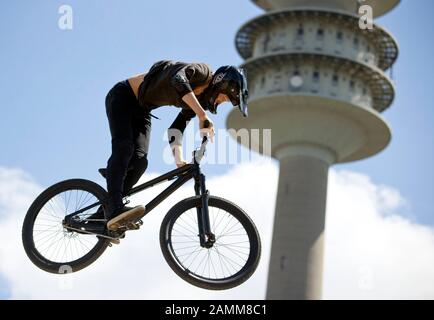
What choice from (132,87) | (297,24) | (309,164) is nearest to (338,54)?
(297,24)

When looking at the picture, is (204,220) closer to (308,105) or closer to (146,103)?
(146,103)

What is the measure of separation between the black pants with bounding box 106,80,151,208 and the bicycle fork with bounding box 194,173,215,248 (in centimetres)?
92

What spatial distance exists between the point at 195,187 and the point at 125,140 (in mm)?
1017

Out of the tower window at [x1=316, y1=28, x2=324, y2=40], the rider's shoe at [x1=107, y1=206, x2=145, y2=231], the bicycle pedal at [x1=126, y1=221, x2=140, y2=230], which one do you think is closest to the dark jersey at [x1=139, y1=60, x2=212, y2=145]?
the rider's shoe at [x1=107, y1=206, x2=145, y2=231]

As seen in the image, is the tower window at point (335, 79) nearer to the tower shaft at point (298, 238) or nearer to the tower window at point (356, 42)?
the tower window at point (356, 42)

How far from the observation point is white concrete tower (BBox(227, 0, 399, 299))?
83.6 m

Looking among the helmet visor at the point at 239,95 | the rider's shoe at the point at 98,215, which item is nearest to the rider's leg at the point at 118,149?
the rider's shoe at the point at 98,215

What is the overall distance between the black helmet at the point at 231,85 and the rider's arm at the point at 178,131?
809mm

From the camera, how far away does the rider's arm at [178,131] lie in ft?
39.7

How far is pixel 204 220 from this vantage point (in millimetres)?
11180

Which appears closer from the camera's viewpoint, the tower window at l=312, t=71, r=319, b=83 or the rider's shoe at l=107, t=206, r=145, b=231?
the rider's shoe at l=107, t=206, r=145, b=231

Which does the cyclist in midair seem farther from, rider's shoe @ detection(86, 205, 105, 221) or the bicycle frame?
rider's shoe @ detection(86, 205, 105, 221)

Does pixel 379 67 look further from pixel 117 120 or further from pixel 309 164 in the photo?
pixel 117 120

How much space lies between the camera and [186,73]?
11359 mm
